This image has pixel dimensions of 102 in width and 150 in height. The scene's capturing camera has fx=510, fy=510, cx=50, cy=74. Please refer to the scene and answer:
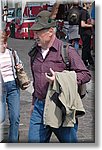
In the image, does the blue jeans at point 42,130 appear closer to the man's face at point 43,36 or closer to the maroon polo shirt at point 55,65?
the maroon polo shirt at point 55,65

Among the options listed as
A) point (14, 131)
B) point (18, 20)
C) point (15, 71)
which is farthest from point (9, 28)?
point (14, 131)

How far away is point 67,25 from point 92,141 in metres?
1.13

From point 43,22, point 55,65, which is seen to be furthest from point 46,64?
A: point 43,22

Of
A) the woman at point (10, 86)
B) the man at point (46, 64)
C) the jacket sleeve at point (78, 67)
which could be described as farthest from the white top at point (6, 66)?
the jacket sleeve at point (78, 67)

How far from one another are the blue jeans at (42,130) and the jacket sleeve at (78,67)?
0.39 m

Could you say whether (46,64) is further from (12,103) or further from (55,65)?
(12,103)

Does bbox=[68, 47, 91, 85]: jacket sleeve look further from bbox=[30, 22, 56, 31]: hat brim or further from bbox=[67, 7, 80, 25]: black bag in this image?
bbox=[67, 7, 80, 25]: black bag

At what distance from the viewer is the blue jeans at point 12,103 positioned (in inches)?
199

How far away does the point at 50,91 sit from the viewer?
14.3 ft

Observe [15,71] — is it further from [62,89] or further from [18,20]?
[62,89]

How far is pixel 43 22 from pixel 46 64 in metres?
0.36

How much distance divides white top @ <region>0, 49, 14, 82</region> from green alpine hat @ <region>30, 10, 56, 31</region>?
0.66 metres

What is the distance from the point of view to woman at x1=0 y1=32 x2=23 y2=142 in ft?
16.3

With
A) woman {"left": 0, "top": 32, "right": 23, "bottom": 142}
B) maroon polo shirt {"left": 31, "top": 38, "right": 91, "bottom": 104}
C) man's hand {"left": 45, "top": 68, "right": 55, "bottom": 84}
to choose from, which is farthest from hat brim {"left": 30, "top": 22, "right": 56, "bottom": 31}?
woman {"left": 0, "top": 32, "right": 23, "bottom": 142}
